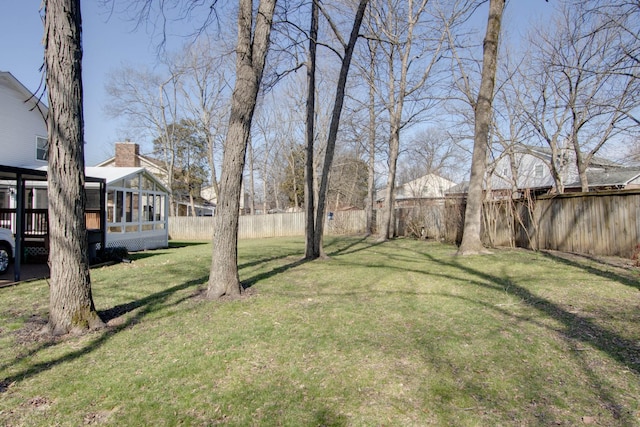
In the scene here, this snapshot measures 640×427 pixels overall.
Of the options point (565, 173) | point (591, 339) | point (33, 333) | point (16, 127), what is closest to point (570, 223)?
point (591, 339)

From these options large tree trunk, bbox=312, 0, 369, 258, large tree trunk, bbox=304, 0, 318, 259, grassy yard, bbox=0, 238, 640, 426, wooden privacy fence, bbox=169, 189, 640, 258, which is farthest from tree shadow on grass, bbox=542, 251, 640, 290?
large tree trunk, bbox=304, 0, 318, 259

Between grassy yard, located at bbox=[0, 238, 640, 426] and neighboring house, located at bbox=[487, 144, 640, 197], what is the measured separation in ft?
58.8

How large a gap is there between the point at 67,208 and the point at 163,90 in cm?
3079

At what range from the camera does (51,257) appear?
4.21 meters

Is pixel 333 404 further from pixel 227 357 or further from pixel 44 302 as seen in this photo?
pixel 44 302

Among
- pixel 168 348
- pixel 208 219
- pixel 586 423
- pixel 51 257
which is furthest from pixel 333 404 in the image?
pixel 208 219

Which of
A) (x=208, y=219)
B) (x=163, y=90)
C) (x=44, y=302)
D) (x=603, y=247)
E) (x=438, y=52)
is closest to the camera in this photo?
(x=44, y=302)

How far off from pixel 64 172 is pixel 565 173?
31396 millimetres

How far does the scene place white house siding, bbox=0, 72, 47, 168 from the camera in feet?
46.8

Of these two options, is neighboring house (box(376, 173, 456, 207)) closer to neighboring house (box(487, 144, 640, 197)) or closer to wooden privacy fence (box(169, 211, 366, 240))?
neighboring house (box(487, 144, 640, 197))

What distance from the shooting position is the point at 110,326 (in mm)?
4559

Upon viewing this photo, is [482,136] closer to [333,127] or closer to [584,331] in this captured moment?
[333,127]

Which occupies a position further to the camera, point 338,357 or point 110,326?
point 110,326

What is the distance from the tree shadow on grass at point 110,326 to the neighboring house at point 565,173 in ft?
65.1
